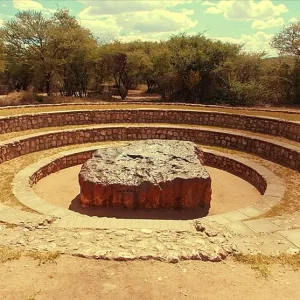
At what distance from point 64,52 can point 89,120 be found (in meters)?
17.8

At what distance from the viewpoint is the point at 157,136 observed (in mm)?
15648

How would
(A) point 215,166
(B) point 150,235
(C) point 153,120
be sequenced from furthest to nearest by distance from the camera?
(C) point 153,120 → (A) point 215,166 → (B) point 150,235

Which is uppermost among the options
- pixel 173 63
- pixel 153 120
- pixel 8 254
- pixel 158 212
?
pixel 173 63

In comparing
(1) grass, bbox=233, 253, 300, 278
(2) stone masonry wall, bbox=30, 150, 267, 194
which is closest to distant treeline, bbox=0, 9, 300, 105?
(2) stone masonry wall, bbox=30, 150, 267, 194

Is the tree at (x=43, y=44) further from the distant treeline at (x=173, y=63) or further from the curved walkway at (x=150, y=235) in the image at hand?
the curved walkway at (x=150, y=235)

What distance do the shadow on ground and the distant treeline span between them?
2163cm

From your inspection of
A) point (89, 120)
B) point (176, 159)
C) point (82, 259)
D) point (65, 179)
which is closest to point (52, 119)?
point (89, 120)

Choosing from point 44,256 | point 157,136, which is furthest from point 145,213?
point 157,136

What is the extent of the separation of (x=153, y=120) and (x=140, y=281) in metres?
13.8

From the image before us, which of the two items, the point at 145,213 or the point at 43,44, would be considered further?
the point at 43,44

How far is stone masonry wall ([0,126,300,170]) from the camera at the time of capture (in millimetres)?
11898

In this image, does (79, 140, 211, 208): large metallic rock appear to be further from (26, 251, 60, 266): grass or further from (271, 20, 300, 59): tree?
(271, 20, 300, 59): tree

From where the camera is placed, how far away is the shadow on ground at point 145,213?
847 centimetres

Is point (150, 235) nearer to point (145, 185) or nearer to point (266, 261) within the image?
point (266, 261)
